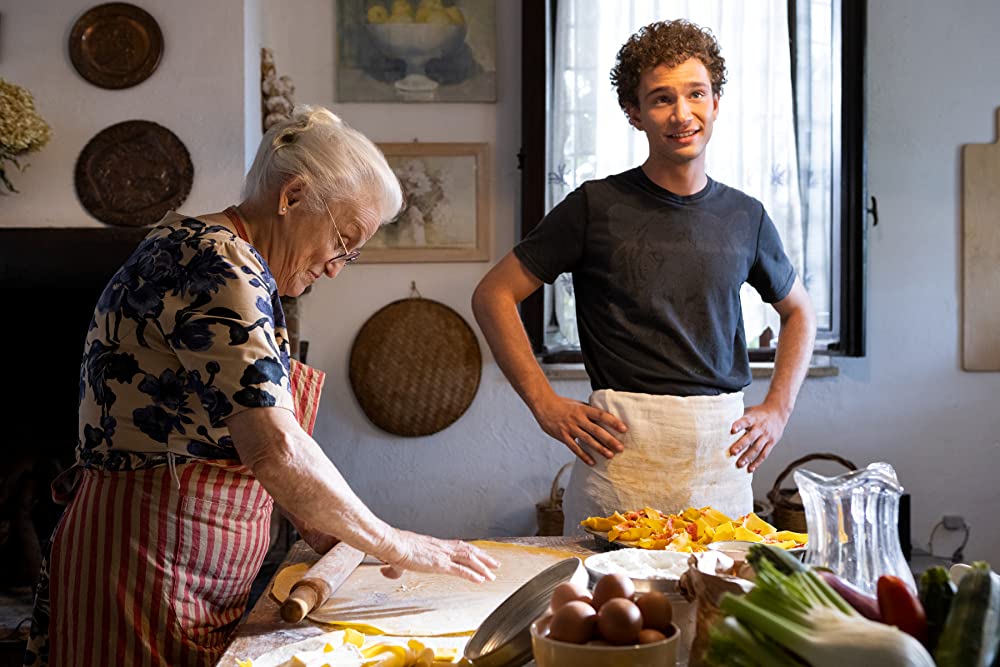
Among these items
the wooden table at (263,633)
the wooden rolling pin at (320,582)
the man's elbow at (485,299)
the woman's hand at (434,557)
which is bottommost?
the wooden table at (263,633)

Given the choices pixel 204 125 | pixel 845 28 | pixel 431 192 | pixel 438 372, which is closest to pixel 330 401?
pixel 438 372

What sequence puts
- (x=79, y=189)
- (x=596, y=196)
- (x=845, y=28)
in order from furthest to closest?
(x=845, y=28)
(x=79, y=189)
(x=596, y=196)

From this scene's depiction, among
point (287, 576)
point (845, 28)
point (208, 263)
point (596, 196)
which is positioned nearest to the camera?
point (208, 263)

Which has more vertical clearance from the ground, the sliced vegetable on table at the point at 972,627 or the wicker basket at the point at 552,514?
the sliced vegetable on table at the point at 972,627

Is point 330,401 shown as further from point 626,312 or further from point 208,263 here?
point 208,263

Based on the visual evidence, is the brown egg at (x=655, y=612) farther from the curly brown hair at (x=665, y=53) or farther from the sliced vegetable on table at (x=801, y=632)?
the curly brown hair at (x=665, y=53)

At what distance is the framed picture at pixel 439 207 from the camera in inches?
149

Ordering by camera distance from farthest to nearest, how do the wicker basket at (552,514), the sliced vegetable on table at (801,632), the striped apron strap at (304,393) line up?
1. the wicker basket at (552,514)
2. the striped apron strap at (304,393)
3. the sliced vegetable on table at (801,632)

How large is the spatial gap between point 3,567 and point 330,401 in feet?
4.00

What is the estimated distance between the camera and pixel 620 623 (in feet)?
2.81

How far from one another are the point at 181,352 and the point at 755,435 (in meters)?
1.25

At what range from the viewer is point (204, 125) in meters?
3.27

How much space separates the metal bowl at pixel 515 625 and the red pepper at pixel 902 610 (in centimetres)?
37

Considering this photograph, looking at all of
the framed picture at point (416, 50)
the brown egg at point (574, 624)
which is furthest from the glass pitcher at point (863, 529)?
the framed picture at point (416, 50)
